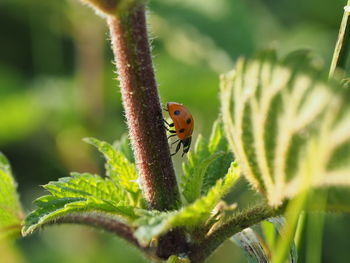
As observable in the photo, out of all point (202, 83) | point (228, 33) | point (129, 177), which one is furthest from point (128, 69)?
point (202, 83)

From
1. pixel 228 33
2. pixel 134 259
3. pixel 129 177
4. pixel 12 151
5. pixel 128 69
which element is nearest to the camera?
pixel 128 69

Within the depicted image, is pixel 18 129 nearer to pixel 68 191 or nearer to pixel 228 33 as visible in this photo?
pixel 228 33

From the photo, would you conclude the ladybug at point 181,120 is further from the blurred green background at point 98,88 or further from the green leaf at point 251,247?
the blurred green background at point 98,88

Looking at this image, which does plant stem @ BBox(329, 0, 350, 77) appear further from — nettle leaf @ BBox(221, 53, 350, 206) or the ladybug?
the ladybug

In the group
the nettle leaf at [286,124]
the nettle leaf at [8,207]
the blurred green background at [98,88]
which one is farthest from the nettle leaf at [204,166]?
the blurred green background at [98,88]

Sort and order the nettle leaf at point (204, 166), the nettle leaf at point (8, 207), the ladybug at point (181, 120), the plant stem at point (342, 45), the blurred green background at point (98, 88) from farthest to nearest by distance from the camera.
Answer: the blurred green background at point (98, 88), the ladybug at point (181, 120), the nettle leaf at point (8, 207), the nettle leaf at point (204, 166), the plant stem at point (342, 45)

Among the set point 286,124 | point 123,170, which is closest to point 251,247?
point 123,170
